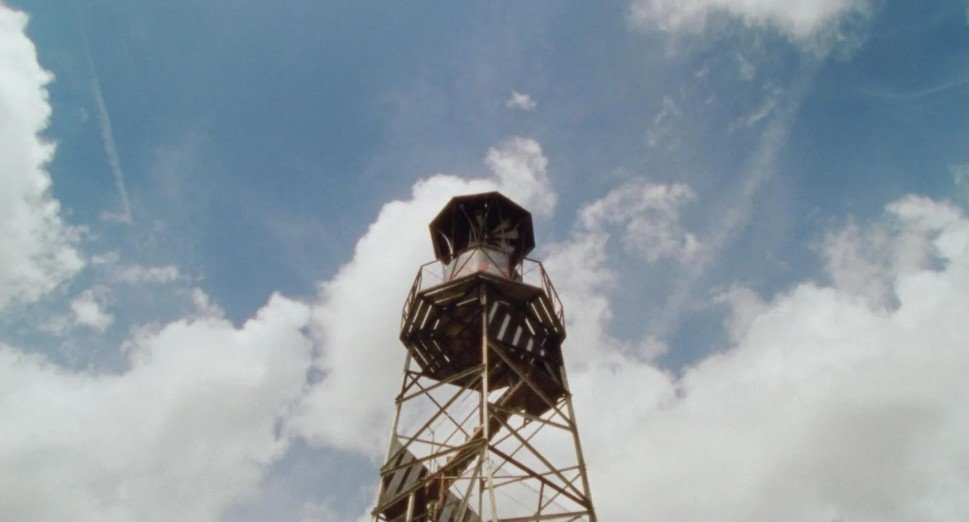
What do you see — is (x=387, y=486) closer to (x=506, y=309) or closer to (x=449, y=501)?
(x=449, y=501)

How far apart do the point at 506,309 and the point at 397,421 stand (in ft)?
12.8

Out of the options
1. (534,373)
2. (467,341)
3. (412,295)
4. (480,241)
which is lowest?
(534,373)

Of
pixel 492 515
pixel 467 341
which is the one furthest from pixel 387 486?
pixel 467 341

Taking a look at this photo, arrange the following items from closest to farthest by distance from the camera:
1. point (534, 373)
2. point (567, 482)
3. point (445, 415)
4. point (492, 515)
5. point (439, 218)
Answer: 1. point (492, 515)
2. point (567, 482)
3. point (445, 415)
4. point (534, 373)
5. point (439, 218)

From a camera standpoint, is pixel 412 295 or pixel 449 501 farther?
pixel 412 295

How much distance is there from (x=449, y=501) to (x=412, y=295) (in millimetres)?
5437

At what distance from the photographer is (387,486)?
1229 centimetres

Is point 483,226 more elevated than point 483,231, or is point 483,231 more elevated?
point 483,226

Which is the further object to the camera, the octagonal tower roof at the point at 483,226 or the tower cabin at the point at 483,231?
the octagonal tower roof at the point at 483,226

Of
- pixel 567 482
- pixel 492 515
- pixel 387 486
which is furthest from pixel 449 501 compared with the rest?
pixel 492 515

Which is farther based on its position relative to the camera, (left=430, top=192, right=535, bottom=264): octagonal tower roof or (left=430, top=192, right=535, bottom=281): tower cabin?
(left=430, top=192, right=535, bottom=264): octagonal tower roof

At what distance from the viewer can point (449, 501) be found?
13617mm

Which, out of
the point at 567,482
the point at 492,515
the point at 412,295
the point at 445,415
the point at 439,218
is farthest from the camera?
the point at 439,218

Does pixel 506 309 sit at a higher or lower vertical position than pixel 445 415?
higher
